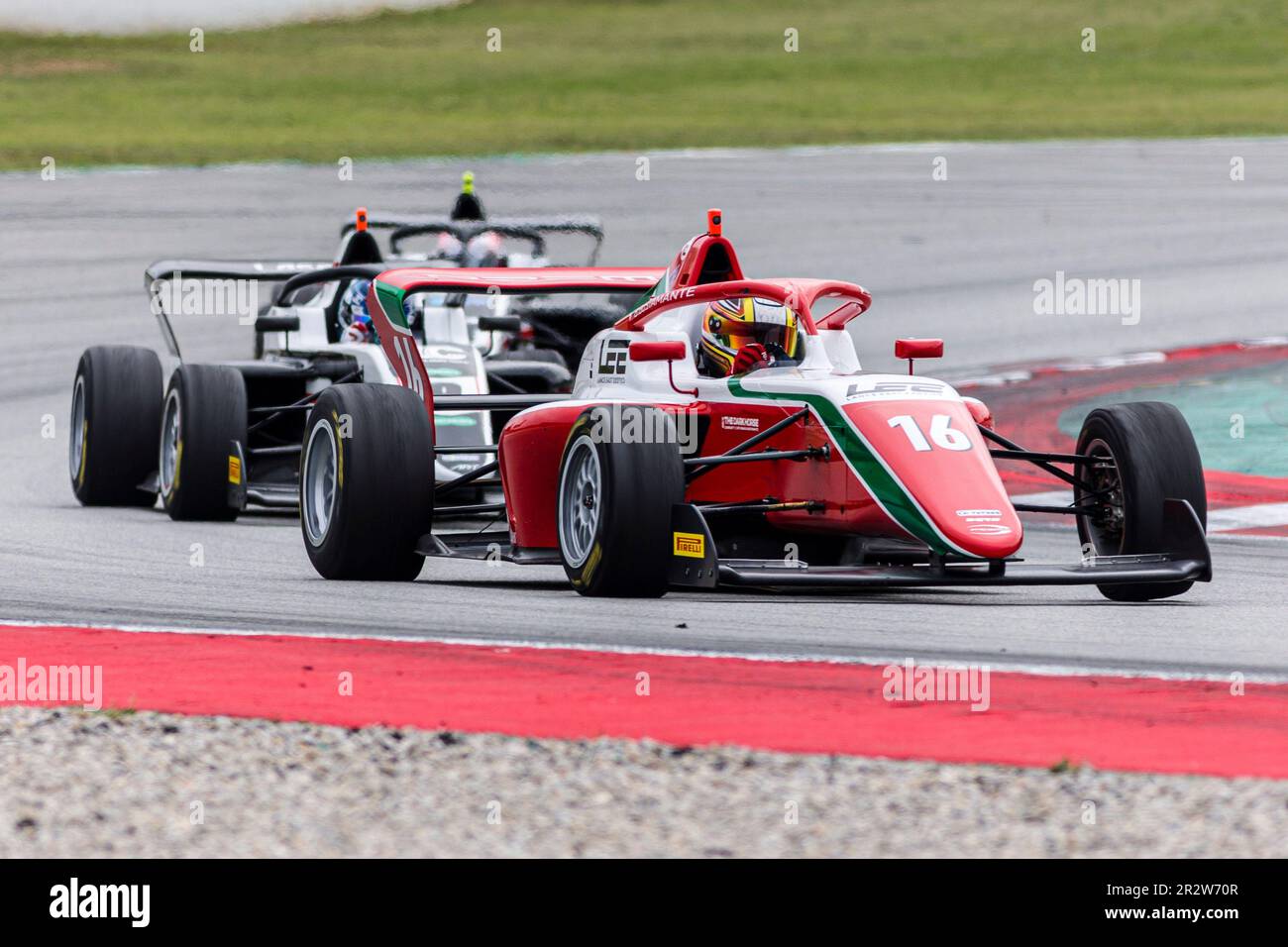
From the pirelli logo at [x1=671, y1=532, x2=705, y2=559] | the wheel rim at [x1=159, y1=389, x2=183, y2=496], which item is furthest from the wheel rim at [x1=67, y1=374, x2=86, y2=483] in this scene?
the pirelli logo at [x1=671, y1=532, x2=705, y2=559]

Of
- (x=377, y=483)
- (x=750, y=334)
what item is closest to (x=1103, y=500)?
(x=750, y=334)

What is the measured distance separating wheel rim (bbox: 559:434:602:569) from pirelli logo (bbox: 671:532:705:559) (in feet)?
1.36

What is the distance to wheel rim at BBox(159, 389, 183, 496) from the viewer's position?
1228 centimetres

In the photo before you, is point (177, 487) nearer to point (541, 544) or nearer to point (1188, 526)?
point (541, 544)

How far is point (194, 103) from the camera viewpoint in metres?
43.3

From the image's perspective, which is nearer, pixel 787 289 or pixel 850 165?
pixel 787 289

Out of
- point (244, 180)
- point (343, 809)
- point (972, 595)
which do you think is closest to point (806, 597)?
point (972, 595)

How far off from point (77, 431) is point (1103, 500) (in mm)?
6809

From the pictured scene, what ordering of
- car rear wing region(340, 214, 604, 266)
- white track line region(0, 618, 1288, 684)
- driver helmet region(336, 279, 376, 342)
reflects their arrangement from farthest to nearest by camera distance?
car rear wing region(340, 214, 604, 266) < driver helmet region(336, 279, 376, 342) < white track line region(0, 618, 1288, 684)

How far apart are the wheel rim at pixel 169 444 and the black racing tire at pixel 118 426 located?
0.36 metres

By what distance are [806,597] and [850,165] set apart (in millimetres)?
23608

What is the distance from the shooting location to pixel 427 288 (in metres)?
10.4

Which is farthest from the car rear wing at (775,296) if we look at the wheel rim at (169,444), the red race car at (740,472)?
the wheel rim at (169,444)

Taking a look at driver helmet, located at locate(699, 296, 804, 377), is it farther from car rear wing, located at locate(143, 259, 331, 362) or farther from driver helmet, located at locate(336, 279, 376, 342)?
car rear wing, located at locate(143, 259, 331, 362)
